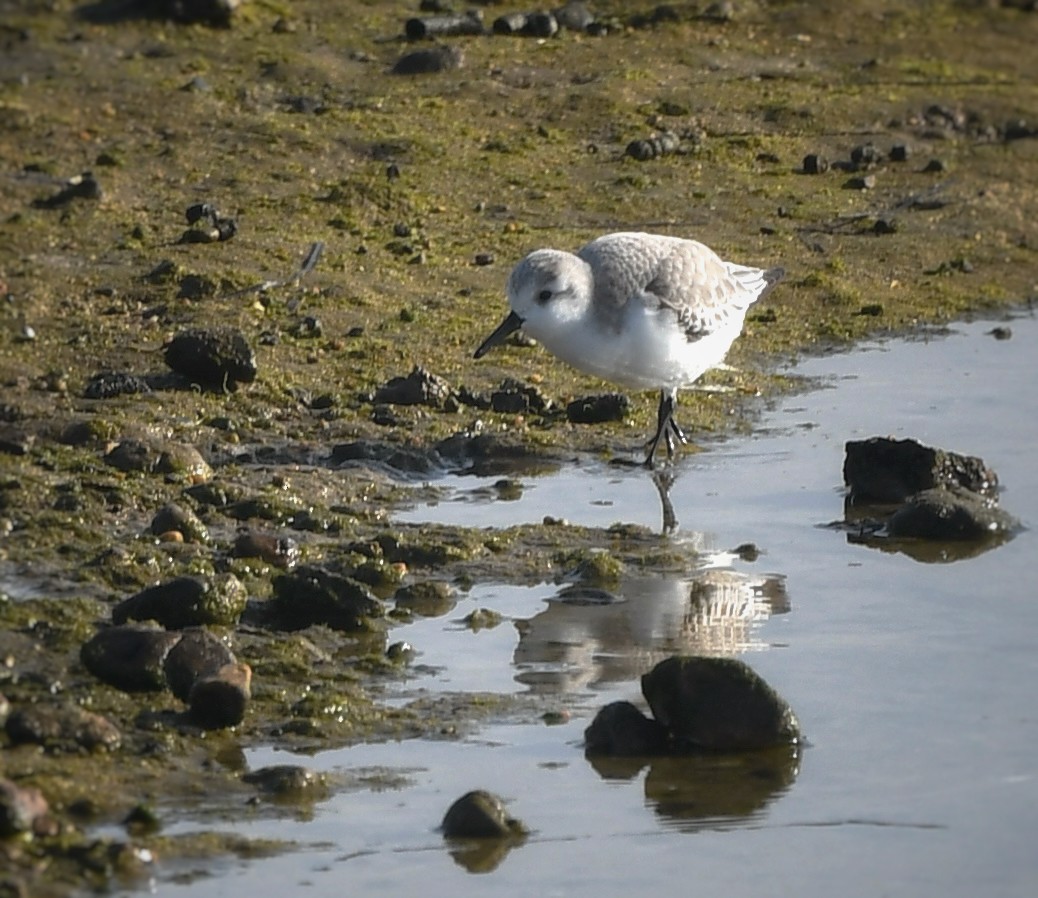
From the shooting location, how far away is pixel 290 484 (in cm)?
906

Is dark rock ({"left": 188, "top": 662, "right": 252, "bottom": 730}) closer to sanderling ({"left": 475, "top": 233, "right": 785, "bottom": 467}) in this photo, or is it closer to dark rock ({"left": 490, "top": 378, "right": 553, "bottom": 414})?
sanderling ({"left": 475, "top": 233, "right": 785, "bottom": 467})

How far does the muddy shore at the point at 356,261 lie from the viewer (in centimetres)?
712

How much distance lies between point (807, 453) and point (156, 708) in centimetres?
421

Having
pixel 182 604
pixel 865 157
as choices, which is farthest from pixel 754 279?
pixel 182 604

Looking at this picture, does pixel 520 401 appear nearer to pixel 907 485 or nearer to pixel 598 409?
pixel 598 409

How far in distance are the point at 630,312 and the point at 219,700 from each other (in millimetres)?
3563

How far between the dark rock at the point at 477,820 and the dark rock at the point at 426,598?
185 centimetres

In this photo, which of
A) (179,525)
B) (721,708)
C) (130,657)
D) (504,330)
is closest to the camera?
(721,708)

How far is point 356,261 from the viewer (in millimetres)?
12172

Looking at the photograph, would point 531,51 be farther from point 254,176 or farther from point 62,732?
point 62,732

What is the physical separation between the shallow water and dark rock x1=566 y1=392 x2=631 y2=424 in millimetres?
546

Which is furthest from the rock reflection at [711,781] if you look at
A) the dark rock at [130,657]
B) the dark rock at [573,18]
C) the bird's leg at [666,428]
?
the dark rock at [573,18]

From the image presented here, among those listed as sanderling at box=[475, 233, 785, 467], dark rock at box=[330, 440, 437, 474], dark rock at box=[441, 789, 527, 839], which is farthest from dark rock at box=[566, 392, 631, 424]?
dark rock at box=[441, 789, 527, 839]

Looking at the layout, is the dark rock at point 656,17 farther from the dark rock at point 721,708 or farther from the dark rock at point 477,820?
the dark rock at point 477,820
